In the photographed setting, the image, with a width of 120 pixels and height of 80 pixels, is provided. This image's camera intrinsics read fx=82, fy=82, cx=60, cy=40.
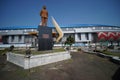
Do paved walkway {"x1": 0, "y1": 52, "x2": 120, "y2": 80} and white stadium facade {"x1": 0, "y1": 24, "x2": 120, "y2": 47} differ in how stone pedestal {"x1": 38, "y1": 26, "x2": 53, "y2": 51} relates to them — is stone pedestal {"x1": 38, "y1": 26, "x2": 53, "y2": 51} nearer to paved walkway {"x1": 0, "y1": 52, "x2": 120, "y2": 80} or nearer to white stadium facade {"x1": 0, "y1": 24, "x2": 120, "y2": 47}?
paved walkway {"x1": 0, "y1": 52, "x2": 120, "y2": 80}

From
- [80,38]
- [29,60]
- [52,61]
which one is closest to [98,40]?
[80,38]

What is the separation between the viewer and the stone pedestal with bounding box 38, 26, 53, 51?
14371mm

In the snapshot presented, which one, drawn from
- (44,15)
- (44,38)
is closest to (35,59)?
(44,38)

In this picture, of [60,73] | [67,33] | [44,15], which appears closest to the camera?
[60,73]

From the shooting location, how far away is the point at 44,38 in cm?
1504

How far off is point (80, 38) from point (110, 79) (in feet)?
181

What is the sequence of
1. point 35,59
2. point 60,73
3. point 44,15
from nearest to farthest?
1. point 60,73
2. point 35,59
3. point 44,15

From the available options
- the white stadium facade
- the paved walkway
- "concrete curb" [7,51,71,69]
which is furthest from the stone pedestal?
the white stadium facade

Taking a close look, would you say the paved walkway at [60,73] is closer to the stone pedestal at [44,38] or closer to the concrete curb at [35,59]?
the concrete curb at [35,59]

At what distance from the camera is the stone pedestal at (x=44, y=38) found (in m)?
14.4

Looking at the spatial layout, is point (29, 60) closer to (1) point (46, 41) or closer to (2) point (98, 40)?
(1) point (46, 41)

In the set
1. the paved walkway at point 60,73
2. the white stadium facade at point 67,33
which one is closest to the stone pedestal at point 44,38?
the paved walkway at point 60,73

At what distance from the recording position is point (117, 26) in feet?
220

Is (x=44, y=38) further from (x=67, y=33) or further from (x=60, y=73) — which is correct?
(x=67, y=33)
